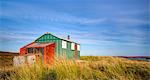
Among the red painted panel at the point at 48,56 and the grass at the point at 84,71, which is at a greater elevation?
the red painted panel at the point at 48,56

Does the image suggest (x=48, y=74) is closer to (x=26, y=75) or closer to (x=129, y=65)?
(x=26, y=75)

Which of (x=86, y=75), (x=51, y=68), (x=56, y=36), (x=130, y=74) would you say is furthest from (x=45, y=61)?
(x=56, y=36)

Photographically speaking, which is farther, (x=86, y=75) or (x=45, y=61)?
(x=45, y=61)

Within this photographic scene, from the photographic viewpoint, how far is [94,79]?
2.44m

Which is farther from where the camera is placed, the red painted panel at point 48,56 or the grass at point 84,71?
the red painted panel at point 48,56

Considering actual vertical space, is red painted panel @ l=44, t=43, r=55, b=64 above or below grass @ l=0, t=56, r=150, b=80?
above

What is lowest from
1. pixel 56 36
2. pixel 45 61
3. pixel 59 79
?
pixel 59 79

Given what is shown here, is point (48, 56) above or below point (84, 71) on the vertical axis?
above

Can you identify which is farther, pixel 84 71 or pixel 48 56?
pixel 48 56

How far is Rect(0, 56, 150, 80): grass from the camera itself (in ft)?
7.98

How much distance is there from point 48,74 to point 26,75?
0.28 metres

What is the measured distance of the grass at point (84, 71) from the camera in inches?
95.7

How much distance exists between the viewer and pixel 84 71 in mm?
2539

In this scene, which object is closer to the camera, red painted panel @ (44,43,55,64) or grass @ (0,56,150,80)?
grass @ (0,56,150,80)
